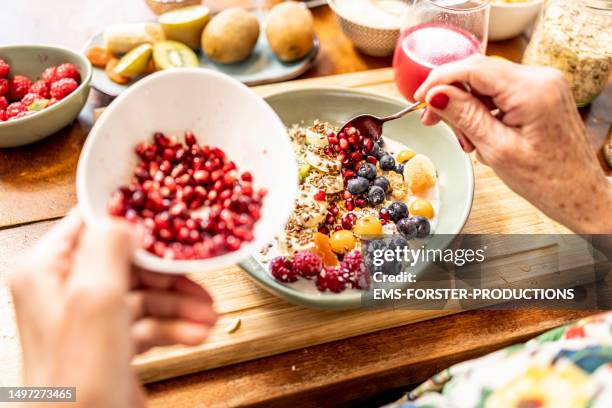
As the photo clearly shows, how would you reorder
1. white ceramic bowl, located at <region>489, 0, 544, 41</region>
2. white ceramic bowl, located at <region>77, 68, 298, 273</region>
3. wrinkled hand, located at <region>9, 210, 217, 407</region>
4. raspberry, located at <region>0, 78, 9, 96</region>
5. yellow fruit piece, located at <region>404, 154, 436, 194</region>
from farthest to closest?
white ceramic bowl, located at <region>489, 0, 544, 41</region>, raspberry, located at <region>0, 78, 9, 96</region>, yellow fruit piece, located at <region>404, 154, 436, 194</region>, white ceramic bowl, located at <region>77, 68, 298, 273</region>, wrinkled hand, located at <region>9, 210, 217, 407</region>

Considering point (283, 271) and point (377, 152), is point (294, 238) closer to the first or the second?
point (283, 271)

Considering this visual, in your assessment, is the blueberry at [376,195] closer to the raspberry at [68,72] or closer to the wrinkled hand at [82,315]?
the wrinkled hand at [82,315]

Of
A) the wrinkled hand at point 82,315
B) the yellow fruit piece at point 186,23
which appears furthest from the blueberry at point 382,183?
the yellow fruit piece at point 186,23

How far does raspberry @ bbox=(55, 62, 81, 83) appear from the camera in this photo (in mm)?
1383

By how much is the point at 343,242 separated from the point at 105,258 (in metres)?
0.61

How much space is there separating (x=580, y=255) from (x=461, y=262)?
0.28 metres

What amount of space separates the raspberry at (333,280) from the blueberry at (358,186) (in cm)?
25

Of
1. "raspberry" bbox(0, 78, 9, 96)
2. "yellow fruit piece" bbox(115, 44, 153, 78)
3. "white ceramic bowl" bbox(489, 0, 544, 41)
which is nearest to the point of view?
"raspberry" bbox(0, 78, 9, 96)

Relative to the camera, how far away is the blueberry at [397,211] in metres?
A: 1.19

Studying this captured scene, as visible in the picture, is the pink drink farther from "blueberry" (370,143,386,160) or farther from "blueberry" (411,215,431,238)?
"blueberry" (411,215,431,238)

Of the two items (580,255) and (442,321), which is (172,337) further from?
(580,255)

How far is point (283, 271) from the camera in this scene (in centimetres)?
105

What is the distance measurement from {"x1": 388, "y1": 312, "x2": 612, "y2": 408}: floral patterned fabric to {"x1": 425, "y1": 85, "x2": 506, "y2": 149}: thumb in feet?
1.25

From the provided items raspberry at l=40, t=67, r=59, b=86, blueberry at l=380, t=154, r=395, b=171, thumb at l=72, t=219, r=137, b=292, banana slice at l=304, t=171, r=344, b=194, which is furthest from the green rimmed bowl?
raspberry at l=40, t=67, r=59, b=86
